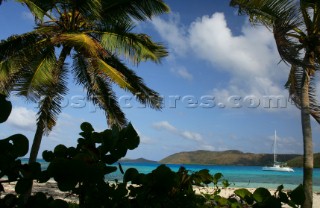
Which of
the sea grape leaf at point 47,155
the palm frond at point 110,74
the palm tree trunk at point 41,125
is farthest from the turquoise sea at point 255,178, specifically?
the palm tree trunk at point 41,125

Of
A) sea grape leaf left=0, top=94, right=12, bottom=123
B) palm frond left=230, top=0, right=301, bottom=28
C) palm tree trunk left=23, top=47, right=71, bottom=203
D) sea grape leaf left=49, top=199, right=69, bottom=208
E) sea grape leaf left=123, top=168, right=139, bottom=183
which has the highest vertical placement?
palm frond left=230, top=0, right=301, bottom=28

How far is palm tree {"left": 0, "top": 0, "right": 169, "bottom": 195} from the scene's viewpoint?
9.45m

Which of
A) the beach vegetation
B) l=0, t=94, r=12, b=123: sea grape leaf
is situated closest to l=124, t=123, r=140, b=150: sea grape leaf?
the beach vegetation

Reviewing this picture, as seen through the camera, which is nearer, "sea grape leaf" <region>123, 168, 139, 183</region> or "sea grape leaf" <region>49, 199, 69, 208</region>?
"sea grape leaf" <region>49, 199, 69, 208</region>

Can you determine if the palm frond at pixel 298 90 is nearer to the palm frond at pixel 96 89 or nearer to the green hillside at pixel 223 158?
the palm frond at pixel 96 89

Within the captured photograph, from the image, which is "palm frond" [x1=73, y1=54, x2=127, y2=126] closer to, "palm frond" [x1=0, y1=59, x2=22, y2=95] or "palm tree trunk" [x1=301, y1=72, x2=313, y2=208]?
"palm frond" [x1=0, y1=59, x2=22, y2=95]

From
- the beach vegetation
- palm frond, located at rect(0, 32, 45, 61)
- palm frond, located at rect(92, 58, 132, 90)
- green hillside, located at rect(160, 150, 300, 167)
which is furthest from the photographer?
green hillside, located at rect(160, 150, 300, 167)

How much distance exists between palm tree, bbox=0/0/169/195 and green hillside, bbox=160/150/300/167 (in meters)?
141

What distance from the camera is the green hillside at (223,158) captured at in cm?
15175

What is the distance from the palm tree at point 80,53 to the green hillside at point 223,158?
140726mm

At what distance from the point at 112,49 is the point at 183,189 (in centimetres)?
960

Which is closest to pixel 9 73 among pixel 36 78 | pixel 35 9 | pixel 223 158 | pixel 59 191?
pixel 36 78

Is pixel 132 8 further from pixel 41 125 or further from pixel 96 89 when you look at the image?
pixel 41 125

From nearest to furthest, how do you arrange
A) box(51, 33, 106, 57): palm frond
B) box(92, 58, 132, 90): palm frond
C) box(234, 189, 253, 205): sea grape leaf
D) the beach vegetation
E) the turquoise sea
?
the beach vegetation < box(234, 189, 253, 205): sea grape leaf < the turquoise sea < box(51, 33, 106, 57): palm frond < box(92, 58, 132, 90): palm frond
